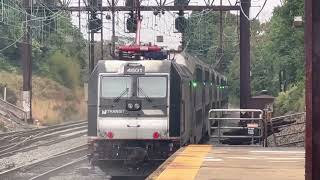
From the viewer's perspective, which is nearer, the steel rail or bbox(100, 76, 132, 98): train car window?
bbox(100, 76, 132, 98): train car window

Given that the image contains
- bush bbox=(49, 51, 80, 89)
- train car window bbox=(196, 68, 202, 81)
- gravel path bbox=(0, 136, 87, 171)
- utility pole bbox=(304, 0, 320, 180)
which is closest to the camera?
utility pole bbox=(304, 0, 320, 180)

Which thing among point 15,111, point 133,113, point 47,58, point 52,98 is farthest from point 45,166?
point 47,58

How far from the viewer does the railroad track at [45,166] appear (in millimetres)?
15141

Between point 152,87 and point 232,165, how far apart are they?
537 cm

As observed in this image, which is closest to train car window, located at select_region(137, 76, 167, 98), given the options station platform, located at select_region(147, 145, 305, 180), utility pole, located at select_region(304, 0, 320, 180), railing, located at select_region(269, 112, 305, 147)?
station platform, located at select_region(147, 145, 305, 180)

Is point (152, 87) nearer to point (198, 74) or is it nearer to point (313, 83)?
point (198, 74)

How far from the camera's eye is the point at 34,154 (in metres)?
21.0

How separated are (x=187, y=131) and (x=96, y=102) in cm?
293

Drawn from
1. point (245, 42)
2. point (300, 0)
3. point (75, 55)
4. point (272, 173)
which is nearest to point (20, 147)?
point (245, 42)

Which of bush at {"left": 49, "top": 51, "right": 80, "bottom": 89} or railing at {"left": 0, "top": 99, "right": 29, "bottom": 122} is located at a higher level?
bush at {"left": 49, "top": 51, "right": 80, "bottom": 89}

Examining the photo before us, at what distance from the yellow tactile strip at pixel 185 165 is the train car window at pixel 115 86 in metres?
3.04

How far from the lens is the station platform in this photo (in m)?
7.49

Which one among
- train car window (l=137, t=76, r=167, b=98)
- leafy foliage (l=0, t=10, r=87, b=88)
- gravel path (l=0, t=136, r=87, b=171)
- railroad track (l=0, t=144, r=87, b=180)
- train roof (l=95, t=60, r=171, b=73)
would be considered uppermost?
leafy foliage (l=0, t=10, r=87, b=88)

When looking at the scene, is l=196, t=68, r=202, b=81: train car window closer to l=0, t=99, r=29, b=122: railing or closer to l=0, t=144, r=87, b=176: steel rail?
l=0, t=144, r=87, b=176: steel rail
